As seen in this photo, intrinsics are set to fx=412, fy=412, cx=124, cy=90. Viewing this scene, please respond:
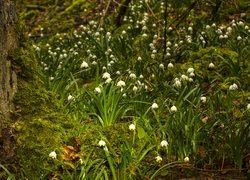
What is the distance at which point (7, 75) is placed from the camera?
3.22 m

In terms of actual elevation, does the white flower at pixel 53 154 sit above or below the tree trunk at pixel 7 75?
below

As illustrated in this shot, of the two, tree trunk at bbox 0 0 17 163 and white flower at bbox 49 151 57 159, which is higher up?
tree trunk at bbox 0 0 17 163

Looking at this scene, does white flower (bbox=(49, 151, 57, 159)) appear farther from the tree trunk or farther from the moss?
the tree trunk

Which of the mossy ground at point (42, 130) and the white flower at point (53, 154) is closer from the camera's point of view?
the white flower at point (53, 154)

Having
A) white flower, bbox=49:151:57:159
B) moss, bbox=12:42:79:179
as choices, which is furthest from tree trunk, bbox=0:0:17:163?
white flower, bbox=49:151:57:159

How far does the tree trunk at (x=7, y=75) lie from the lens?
3051 mm

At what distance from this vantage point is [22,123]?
3.22 metres

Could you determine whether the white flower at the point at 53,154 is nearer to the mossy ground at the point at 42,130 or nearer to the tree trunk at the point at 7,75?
the mossy ground at the point at 42,130

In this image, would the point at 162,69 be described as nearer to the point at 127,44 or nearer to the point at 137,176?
the point at 127,44

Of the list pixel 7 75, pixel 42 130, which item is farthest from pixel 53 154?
pixel 7 75

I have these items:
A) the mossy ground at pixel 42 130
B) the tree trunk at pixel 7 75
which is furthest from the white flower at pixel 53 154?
the tree trunk at pixel 7 75

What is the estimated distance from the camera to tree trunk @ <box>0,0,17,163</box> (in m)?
3.05

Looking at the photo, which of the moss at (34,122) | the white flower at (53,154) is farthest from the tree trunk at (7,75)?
the white flower at (53,154)

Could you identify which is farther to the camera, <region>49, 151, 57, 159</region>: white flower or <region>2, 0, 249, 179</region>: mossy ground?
<region>2, 0, 249, 179</region>: mossy ground
